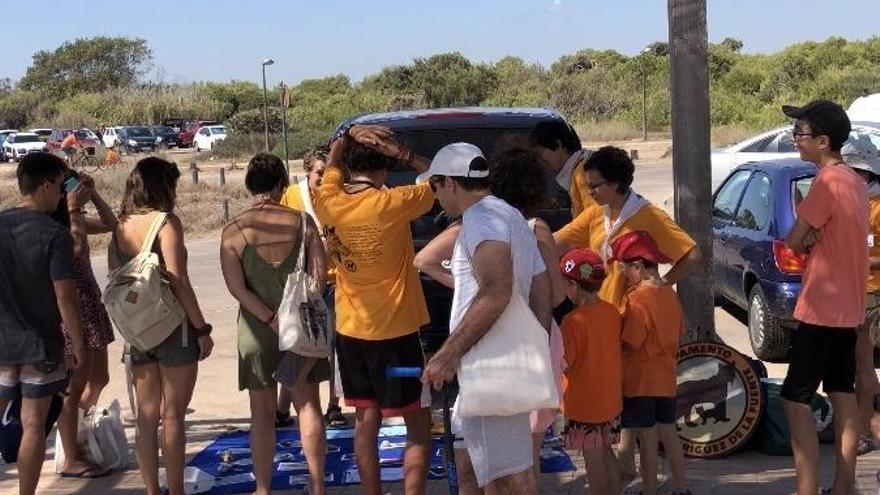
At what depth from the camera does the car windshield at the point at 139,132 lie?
57084mm

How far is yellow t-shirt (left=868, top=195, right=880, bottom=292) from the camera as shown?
647cm

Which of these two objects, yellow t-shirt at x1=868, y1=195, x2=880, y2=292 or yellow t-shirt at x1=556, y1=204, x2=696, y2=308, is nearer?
yellow t-shirt at x1=556, y1=204, x2=696, y2=308

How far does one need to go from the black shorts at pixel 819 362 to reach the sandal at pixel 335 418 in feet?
9.36

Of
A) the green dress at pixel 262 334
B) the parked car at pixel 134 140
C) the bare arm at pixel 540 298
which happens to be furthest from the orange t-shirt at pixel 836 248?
the parked car at pixel 134 140

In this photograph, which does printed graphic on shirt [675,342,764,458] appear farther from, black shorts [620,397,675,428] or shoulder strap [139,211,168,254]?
shoulder strap [139,211,168,254]

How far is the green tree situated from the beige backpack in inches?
3551

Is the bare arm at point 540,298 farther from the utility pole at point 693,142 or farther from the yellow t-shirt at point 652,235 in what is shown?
the utility pole at point 693,142

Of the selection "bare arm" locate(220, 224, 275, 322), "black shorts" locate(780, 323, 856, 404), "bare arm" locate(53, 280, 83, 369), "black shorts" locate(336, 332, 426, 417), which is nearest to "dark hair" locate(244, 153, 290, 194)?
"bare arm" locate(220, 224, 275, 322)

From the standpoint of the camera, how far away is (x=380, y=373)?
505 cm

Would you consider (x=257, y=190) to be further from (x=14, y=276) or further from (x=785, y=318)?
(x=785, y=318)

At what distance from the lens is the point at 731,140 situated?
130 feet

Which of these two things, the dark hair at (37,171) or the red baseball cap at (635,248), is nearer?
the red baseball cap at (635,248)

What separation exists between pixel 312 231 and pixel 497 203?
1.50 meters

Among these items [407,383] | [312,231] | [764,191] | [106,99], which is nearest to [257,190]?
[312,231]
